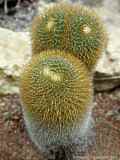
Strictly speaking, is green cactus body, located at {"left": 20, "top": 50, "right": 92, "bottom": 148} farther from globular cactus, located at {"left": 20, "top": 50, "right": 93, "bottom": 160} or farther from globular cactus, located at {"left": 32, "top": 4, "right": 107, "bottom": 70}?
globular cactus, located at {"left": 32, "top": 4, "right": 107, "bottom": 70}

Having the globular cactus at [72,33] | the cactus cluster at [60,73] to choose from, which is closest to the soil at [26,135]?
the cactus cluster at [60,73]

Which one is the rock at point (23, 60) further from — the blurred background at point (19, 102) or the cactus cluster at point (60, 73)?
the cactus cluster at point (60, 73)

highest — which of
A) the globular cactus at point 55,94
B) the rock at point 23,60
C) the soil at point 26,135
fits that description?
the globular cactus at point 55,94

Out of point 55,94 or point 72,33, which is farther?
point 72,33

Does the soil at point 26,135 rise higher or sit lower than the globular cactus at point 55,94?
lower

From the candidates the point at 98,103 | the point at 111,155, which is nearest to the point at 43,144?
the point at 111,155

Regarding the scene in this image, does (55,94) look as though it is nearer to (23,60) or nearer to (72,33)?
(72,33)

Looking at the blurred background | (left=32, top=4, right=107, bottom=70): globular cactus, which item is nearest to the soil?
the blurred background

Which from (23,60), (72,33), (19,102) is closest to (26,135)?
(19,102)
